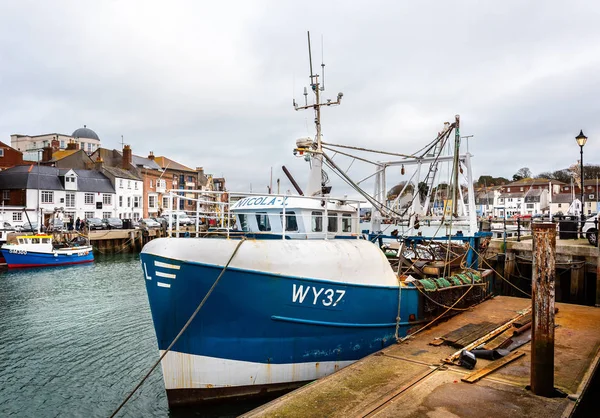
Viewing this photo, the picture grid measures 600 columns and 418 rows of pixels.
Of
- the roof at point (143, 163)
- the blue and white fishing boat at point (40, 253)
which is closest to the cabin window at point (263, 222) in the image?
the blue and white fishing boat at point (40, 253)

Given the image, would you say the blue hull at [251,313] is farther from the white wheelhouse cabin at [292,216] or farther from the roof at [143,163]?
the roof at [143,163]

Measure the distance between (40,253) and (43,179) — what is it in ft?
67.5

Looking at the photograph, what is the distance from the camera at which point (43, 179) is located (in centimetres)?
4512

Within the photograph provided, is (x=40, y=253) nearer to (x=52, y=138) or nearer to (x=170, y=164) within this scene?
(x=170, y=164)

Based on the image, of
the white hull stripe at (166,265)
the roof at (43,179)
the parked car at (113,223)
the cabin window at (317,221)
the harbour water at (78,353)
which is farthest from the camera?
the roof at (43,179)

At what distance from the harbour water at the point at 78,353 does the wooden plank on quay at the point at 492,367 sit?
3797mm

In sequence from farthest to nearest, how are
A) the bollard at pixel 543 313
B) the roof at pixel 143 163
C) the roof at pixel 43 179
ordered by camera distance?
the roof at pixel 143 163 < the roof at pixel 43 179 < the bollard at pixel 543 313

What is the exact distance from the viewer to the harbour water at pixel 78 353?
8273mm

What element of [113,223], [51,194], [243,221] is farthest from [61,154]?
[243,221]

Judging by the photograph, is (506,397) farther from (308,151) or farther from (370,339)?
(308,151)

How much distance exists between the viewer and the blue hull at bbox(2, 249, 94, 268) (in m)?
27.5

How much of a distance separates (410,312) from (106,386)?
685cm

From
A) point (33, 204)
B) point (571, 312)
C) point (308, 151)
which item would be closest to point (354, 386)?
point (308, 151)

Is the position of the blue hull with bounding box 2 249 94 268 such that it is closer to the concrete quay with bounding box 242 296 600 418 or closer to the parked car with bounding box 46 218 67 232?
the parked car with bounding box 46 218 67 232
